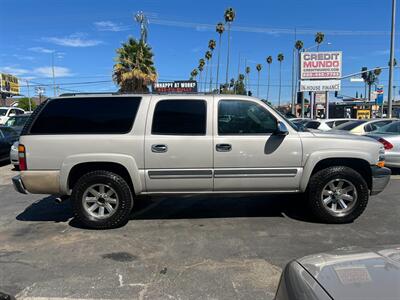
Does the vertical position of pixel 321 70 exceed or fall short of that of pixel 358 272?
it exceeds it

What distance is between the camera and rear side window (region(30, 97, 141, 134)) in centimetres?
621

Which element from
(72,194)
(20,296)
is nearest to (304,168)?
(72,194)

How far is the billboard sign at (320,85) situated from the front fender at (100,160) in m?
28.8

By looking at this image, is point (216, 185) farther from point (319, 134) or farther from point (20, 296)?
point (20, 296)

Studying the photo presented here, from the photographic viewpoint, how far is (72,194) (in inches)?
245

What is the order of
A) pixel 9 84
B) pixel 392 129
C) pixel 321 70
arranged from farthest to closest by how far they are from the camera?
1. pixel 9 84
2. pixel 321 70
3. pixel 392 129

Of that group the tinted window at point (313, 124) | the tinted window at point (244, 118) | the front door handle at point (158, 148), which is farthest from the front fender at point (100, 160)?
the tinted window at point (313, 124)

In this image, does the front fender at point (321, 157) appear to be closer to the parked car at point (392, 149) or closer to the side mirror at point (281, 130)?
the side mirror at point (281, 130)

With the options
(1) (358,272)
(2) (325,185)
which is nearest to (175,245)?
(2) (325,185)

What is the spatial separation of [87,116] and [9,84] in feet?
268

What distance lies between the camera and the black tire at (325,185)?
6.30 metres

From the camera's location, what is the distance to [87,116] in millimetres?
6270

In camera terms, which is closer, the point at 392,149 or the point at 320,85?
the point at 392,149

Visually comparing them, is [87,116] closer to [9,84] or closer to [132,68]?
[132,68]
